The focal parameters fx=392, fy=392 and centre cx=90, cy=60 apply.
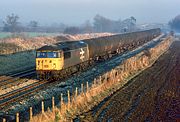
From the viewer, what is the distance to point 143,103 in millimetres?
26016

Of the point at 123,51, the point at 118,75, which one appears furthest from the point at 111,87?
the point at 123,51

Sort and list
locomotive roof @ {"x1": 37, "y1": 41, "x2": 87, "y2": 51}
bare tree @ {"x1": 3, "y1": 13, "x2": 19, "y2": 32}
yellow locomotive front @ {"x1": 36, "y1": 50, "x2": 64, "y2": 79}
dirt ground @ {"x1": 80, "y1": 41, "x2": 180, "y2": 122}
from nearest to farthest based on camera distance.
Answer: dirt ground @ {"x1": 80, "y1": 41, "x2": 180, "y2": 122}, yellow locomotive front @ {"x1": 36, "y1": 50, "x2": 64, "y2": 79}, locomotive roof @ {"x1": 37, "y1": 41, "x2": 87, "y2": 51}, bare tree @ {"x1": 3, "y1": 13, "x2": 19, "y2": 32}

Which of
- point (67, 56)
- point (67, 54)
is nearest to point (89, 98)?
point (67, 56)

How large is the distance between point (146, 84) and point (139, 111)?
11.3 metres

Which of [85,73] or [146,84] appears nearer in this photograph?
[146,84]

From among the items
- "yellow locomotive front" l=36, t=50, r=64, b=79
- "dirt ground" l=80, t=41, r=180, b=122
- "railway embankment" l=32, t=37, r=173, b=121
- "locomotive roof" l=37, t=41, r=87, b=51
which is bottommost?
"dirt ground" l=80, t=41, r=180, b=122

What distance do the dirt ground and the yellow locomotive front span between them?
650 cm

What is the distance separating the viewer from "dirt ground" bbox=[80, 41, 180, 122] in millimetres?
22031

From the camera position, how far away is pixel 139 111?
23469 millimetres

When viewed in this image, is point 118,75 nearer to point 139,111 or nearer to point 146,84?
point 146,84

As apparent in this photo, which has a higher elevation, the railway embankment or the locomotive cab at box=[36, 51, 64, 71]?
the locomotive cab at box=[36, 51, 64, 71]

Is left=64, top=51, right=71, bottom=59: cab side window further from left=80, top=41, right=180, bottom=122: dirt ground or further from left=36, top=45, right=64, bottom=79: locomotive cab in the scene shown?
left=80, top=41, right=180, bottom=122: dirt ground

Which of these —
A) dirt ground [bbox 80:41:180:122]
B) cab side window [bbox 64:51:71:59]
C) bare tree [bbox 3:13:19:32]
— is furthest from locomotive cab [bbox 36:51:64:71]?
bare tree [bbox 3:13:19:32]

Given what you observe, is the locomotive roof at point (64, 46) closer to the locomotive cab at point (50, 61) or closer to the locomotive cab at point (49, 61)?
the locomotive cab at point (49, 61)
